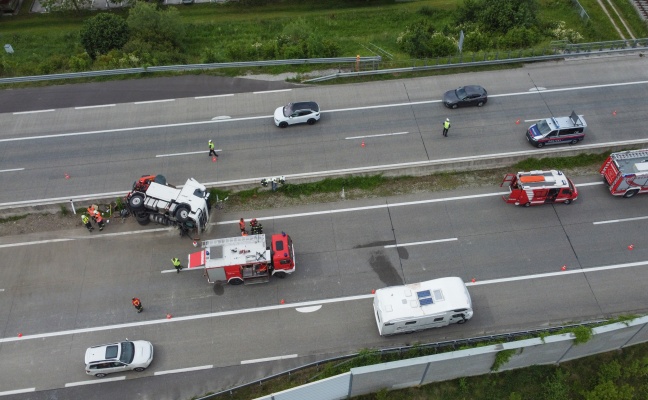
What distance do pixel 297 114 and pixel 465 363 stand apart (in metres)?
21.1

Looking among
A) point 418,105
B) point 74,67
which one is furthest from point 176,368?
point 74,67

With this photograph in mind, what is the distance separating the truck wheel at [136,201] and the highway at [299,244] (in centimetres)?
200

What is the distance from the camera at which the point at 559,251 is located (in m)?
30.1

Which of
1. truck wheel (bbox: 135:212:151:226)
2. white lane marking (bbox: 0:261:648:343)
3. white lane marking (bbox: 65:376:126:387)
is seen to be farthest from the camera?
truck wheel (bbox: 135:212:151:226)

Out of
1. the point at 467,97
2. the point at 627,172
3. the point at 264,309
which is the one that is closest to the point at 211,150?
the point at 264,309

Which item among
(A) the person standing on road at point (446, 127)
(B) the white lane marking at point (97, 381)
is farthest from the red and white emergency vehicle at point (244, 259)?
(A) the person standing on road at point (446, 127)

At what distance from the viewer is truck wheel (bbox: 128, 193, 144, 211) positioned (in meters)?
30.7

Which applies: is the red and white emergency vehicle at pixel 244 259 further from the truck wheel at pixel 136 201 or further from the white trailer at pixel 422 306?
the white trailer at pixel 422 306

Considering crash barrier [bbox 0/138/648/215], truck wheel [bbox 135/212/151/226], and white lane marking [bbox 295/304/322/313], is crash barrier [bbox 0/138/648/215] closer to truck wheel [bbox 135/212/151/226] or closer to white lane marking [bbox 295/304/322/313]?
truck wheel [bbox 135/212/151/226]

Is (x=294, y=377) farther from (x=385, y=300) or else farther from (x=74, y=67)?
(x=74, y=67)

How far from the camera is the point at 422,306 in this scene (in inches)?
1010

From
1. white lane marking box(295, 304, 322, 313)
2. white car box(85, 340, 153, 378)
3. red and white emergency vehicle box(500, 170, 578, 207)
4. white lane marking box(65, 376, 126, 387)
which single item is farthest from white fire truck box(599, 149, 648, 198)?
white lane marking box(65, 376, 126, 387)

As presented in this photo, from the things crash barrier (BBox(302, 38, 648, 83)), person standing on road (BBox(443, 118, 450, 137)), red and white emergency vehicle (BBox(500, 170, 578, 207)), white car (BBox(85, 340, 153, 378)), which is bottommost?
white car (BBox(85, 340, 153, 378))

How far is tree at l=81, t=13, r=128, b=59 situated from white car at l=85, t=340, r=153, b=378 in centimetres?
3254
